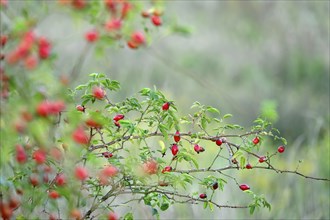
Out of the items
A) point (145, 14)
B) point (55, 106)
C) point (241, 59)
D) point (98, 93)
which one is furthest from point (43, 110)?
point (241, 59)

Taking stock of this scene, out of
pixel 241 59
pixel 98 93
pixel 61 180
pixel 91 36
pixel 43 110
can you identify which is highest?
pixel 241 59

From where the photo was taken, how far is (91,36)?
1.32m

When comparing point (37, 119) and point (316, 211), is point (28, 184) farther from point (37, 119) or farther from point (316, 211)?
point (316, 211)

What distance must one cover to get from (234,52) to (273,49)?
45 cm

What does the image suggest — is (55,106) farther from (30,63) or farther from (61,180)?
(61,180)

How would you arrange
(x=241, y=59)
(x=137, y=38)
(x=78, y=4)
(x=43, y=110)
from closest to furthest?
1. (x=43, y=110)
2. (x=78, y=4)
3. (x=137, y=38)
4. (x=241, y=59)

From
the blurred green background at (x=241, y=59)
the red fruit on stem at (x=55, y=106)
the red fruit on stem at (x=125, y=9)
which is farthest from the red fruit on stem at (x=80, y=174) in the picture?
the blurred green background at (x=241, y=59)

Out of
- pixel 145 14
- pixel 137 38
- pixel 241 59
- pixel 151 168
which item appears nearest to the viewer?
pixel 137 38

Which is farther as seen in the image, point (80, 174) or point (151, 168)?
point (151, 168)

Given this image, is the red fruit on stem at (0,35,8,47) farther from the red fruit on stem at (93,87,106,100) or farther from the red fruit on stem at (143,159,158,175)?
the red fruit on stem at (143,159,158,175)

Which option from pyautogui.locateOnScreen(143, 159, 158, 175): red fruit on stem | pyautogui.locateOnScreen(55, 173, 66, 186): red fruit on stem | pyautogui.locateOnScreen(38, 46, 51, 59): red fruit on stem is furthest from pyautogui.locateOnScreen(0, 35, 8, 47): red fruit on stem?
pyautogui.locateOnScreen(143, 159, 158, 175): red fruit on stem

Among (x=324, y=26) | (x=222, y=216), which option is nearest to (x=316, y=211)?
(x=222, y=216)

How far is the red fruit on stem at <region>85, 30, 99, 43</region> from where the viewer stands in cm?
132

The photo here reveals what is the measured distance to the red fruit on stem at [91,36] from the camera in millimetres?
1317
